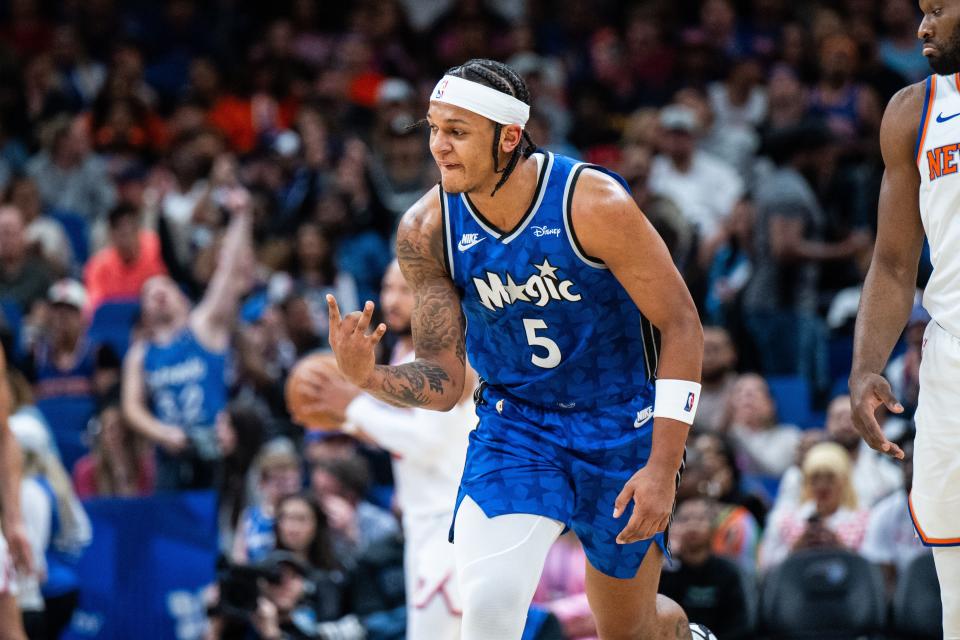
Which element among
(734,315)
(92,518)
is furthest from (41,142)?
(734,315)

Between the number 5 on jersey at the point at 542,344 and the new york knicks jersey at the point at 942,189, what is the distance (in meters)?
1.26

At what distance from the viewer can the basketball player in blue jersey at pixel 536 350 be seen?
489 centimetres

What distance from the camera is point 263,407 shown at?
1093cm

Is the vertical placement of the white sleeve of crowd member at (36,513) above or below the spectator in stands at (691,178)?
below

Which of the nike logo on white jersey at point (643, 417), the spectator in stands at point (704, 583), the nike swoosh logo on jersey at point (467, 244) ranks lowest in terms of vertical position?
the spectator in stands at point (704, 583)

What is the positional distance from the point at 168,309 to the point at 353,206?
2.14m

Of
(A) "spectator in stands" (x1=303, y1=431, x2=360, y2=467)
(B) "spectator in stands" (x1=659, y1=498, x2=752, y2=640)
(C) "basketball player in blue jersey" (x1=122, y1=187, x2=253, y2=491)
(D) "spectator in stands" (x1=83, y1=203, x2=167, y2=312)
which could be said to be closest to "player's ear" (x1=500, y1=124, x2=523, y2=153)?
(B) "spectator in stands" (x1=659, y1=498, x2=752, y2=640)

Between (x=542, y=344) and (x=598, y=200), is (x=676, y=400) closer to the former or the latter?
(x=542, y=344)

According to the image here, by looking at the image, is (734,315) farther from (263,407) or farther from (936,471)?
(936,471)

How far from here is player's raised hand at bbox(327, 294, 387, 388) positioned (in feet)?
15.3

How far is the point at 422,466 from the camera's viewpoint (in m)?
6.87

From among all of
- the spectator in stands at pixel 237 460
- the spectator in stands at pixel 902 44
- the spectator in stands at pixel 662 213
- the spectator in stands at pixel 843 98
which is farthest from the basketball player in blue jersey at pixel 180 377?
the spectator in stands at pixel 902 44

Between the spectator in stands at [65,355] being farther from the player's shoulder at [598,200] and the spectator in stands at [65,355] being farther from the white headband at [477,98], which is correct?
the player's shoulder at [598,200]

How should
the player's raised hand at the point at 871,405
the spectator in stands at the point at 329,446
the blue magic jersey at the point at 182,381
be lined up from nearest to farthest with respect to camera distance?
the player's raised hand at the point at 871,405
the spectator in stands at the point at 329,446
the blue magic jersey at the point at 182,381
